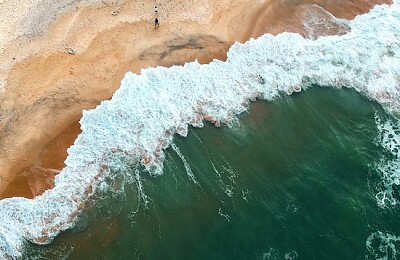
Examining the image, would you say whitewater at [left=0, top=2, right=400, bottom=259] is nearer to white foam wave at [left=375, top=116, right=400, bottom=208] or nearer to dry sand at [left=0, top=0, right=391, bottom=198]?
white foam wave at [left=375, top=116, right=400, bottom=208]

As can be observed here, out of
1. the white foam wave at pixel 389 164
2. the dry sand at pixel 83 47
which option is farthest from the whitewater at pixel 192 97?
the dry sand at pixel 83 47

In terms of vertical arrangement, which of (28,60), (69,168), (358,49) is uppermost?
(28,60)

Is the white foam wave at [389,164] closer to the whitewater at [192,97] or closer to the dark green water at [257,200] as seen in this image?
the whitewater at [192,97]

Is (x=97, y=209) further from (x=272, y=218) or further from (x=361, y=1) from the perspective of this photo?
(x=361, y=1)

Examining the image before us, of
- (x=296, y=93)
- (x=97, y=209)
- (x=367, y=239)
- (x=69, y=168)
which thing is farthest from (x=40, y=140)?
(x=367, y=239)

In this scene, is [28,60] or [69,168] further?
[28,60]

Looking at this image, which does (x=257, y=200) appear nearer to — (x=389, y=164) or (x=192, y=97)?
(x=192, y=97)
